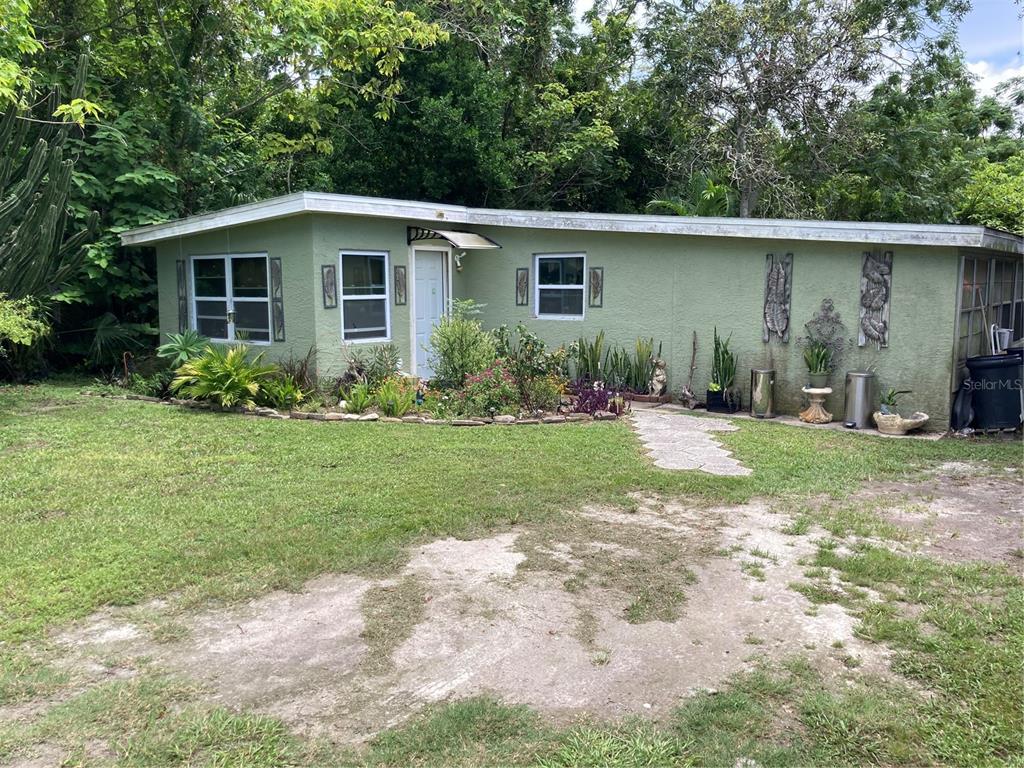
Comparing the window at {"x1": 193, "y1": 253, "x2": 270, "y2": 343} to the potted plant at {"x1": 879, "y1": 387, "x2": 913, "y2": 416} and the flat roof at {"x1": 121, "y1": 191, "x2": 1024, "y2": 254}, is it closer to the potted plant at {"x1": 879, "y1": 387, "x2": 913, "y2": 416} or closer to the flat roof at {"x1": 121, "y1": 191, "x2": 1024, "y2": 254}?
the flat roof at {"x1": 121, "y1": 191, "x2": 1024, "y2": 254}

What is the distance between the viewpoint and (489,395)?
9.89 meters

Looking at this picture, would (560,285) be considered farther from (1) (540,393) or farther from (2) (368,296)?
(2) (368,296)

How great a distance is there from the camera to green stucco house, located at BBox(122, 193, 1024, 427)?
9.73 meters

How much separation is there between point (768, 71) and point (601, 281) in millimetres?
8369

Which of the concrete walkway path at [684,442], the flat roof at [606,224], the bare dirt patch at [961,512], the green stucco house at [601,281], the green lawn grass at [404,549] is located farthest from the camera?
the green stucco house at [601,281]

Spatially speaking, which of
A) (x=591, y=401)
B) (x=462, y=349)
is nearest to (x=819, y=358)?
(x=591, y=401)

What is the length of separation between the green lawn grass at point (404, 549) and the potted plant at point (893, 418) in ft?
2.61

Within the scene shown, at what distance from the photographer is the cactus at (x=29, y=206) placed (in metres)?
10.6

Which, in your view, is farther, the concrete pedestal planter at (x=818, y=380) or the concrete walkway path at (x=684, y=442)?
the concrete pedestal planter at (x=818, y=380)

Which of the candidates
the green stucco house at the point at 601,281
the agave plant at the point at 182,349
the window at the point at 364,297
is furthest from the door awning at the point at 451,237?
the agave plant at the point at 182,349

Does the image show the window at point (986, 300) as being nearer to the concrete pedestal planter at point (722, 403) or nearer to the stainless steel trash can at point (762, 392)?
the stainless steel trash can at point (762, 392)

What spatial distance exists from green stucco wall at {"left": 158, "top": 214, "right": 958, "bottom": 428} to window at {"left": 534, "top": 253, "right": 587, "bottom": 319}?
12 cm

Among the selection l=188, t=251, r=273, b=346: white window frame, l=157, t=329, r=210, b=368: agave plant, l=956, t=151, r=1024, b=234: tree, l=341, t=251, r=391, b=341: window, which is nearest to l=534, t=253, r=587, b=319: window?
l=341, t=251, r=391, b=341: window

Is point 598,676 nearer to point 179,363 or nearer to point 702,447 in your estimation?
point 702,447
